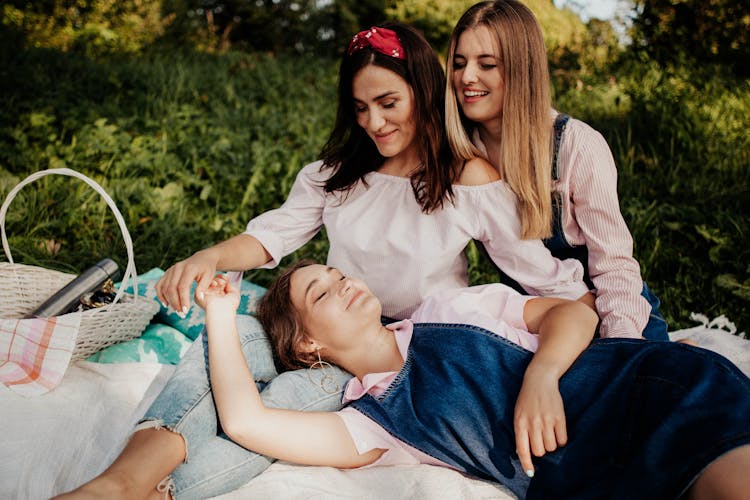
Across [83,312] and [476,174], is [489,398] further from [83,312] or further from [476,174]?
[83,312]

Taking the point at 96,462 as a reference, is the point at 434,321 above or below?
above

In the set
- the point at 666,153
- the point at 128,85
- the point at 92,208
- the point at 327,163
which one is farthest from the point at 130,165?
the point at 666,153

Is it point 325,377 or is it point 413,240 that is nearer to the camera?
point 325,377

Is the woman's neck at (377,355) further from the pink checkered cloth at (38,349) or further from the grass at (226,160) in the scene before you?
the grass at (226,160)

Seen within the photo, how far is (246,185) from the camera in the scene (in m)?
4.60

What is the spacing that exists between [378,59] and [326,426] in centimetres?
134

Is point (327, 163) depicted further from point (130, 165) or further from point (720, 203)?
point (720, 203)

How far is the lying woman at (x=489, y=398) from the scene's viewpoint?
1638 millimetres

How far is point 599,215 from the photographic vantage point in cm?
242

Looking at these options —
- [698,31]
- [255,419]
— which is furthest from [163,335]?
[698,31]

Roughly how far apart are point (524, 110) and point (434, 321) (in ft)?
2.83

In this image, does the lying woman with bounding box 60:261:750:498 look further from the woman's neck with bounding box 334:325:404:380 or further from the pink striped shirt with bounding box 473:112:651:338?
the pink striped shirt with bounding box 473:112:651:338

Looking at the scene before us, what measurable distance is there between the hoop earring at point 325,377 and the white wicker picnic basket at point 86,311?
79 centimetres

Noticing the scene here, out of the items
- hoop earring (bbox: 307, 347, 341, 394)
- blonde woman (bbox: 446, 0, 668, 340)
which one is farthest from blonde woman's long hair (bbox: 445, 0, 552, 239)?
hoop earring (bbox: 307, 347, 341, 394)
